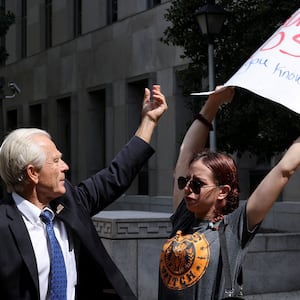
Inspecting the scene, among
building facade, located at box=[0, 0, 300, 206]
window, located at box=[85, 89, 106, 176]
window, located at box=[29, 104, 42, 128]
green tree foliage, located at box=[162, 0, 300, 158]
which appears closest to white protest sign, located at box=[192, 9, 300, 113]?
green tree foliage, located at box=[162, 0, 300, 158]

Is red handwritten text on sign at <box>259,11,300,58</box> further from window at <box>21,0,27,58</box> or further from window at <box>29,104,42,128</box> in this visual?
window at <box>21,0,27,58</box>

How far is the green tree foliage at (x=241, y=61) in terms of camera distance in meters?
10.1

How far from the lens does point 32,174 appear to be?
3236 millimetres

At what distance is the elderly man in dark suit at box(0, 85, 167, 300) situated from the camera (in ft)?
10.2

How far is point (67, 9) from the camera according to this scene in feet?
88.5

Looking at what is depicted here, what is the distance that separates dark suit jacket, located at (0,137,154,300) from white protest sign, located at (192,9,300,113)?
0.68 m

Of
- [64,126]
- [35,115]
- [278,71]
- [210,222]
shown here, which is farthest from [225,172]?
[35,115]

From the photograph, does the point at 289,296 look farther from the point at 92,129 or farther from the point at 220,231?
the point at 92,129

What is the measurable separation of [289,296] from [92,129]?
16585mm

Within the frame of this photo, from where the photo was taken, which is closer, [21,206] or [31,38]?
[21,206]

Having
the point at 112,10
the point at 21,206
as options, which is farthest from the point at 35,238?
the point at 112,10

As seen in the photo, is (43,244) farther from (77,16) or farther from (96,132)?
(77,16)

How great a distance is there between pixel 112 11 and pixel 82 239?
21.6 metres

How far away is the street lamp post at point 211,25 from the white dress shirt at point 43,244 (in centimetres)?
700
